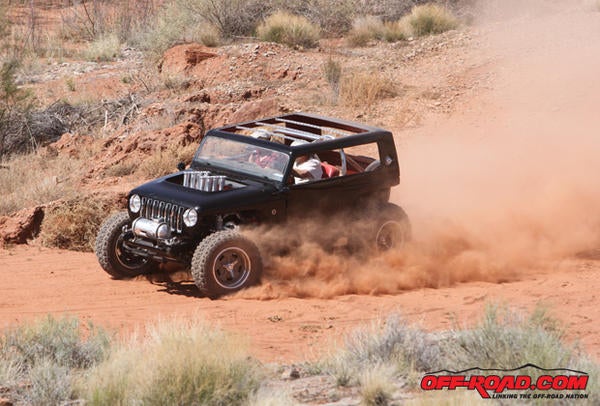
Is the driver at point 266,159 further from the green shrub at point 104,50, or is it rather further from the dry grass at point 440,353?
the green shrub at point 104,50

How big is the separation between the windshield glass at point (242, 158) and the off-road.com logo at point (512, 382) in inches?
180

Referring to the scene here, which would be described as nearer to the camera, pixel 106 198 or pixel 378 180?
pixel 378 180

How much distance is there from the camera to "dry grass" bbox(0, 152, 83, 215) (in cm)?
1569

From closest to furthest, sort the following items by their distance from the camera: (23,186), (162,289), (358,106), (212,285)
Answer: (212,285) < (162,289) < (23,186) < (358,106)

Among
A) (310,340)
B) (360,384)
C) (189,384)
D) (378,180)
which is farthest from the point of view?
(378,180)

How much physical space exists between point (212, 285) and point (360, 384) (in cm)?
352

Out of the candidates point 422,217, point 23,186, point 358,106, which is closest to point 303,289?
point 422,217

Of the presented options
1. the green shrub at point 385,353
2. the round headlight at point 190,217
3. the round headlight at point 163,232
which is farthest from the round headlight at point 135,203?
the green shrub at point 385,353

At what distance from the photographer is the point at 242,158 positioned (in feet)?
40.6

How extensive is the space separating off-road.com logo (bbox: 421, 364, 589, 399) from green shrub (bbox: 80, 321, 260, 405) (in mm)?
1442

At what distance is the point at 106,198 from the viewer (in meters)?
14.8

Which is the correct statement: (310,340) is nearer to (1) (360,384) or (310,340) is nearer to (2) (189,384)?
(1) (360,384)

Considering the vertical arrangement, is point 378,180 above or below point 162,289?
above

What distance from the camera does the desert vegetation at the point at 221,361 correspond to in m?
7.36
